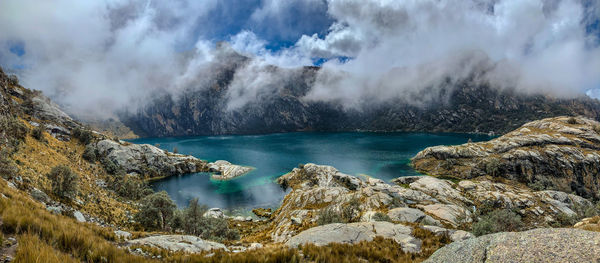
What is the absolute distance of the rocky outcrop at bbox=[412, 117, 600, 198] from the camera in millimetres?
75625

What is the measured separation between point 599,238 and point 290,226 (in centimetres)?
3296

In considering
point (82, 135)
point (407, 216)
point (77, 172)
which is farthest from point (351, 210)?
point (82, 135)

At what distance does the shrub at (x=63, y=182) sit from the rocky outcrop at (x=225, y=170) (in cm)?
6454

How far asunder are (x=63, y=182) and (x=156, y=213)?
10.8m

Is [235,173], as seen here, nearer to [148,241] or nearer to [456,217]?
[456,217]

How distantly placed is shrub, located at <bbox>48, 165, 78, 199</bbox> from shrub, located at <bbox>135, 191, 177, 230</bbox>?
8020mm

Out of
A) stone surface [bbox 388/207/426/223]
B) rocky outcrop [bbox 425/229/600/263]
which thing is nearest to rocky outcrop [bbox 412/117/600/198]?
stone surface [bbox 388/207/426/223]

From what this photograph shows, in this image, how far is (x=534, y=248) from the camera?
5.71 meters

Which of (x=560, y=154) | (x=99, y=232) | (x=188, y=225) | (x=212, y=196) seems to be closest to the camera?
(x=99, y=232)

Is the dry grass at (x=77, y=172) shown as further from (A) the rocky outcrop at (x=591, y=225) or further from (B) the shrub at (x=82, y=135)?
(A) the rocky outcrop at (x=591, y=225)

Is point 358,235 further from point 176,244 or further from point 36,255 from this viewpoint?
point 36,255

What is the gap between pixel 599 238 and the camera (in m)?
5.30

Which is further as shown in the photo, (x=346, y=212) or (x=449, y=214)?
(x=346, y=212)

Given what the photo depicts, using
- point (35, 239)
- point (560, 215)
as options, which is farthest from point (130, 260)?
point (560, 215)
